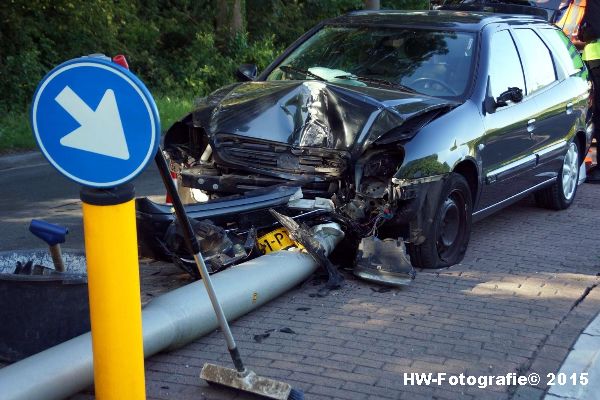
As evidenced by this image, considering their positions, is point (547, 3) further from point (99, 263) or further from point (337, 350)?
point (99, 263)

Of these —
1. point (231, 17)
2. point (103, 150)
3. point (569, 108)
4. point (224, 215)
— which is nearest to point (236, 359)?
point (103, 150)

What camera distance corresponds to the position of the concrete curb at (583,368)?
442cm

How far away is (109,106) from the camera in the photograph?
321 cm

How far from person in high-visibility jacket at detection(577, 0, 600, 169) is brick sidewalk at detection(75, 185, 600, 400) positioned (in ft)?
14.3

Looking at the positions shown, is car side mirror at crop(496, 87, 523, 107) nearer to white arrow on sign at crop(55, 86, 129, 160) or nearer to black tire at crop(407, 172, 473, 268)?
black tire at crop(407, 172, 473, 268)

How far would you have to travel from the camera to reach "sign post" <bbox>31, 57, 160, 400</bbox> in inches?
126

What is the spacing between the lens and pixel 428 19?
25.3 ft

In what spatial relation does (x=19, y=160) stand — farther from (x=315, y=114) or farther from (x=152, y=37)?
Result: (x=152, y=37)

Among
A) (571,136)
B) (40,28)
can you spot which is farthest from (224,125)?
(40,28)

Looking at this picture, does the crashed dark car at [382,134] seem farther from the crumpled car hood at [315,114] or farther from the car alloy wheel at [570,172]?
the car alloy wheel at [570,172]

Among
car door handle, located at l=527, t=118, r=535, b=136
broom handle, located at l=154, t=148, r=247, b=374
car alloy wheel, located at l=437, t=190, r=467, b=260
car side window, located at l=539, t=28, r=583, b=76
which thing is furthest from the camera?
car side window, located at l=539, t=28, r=583, b=76

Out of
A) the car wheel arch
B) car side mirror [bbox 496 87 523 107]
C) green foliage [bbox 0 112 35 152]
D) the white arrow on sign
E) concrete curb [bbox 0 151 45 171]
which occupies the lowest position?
concrete curb [bbox 0 151 45 171]

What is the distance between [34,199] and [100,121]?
6.55 meters

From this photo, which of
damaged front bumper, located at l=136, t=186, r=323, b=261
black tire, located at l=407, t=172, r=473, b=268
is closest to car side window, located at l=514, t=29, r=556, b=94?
black tire, located at l=407, t=172, r=473, b=268
